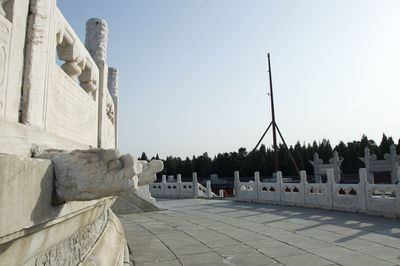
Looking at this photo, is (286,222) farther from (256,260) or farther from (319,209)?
(256,260)

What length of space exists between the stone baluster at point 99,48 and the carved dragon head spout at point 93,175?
3010 millimetres

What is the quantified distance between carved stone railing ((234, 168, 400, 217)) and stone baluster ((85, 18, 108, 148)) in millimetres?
7652

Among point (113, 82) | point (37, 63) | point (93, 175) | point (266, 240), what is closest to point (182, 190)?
point (113, 82)

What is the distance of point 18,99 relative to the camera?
6.21 ft

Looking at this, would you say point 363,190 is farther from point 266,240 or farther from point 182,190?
point 182,190

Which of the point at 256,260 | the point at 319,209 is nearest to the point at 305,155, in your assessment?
the point at 319,209

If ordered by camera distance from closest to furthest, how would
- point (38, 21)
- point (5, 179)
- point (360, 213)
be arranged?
point (5, 179) < point (38, 21) < point (360, 213)

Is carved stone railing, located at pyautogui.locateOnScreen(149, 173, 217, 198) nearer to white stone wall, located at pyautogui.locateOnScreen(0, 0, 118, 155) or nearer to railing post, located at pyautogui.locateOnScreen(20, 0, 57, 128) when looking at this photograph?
white stone wall, located at pyautogui.locateOnScreen(0, 0, 118, 155)

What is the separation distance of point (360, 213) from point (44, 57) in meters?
9.74

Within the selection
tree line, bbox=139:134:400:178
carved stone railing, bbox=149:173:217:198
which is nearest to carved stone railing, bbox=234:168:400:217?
carved stone railing, bbox=149:173:217:198

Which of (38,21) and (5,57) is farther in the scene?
(38,21)

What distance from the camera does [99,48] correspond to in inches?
186

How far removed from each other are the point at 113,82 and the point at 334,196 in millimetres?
7444

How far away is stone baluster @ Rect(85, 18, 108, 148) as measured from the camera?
4.66 m
